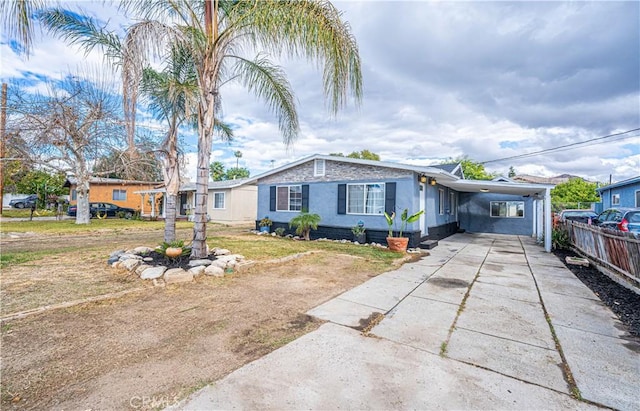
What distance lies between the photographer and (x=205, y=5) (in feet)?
18.6

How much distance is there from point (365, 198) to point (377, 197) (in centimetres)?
49

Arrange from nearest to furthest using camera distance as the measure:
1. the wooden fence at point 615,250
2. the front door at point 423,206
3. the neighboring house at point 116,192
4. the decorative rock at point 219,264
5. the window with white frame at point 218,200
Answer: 1. the wooden fence at point 615,250
2. the decorative rock at point 219,264
3. the front door at point 423,206
4. the window with white frame at point 218,200
5. the neighboring house at point 116,192

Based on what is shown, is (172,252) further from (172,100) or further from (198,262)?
(172,100)

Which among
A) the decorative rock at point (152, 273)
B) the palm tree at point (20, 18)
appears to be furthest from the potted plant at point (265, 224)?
the palm tree at point (20, 18)

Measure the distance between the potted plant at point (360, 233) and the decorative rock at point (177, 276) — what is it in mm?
6427

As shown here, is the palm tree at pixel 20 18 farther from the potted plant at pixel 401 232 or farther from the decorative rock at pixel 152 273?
the potted plant at pixel 401 232

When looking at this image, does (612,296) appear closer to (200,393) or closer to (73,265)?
(200,393)

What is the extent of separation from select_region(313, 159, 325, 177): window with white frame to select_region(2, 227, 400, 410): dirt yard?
6.57 metres

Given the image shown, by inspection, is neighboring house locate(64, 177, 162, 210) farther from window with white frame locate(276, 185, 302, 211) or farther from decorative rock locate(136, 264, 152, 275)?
decorative rock locate(136, 264, 152, 275)

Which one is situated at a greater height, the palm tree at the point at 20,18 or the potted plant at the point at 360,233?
the palm tree at the point at 20,18

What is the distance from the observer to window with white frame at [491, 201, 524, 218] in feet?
51.1

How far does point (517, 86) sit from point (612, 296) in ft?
41.6

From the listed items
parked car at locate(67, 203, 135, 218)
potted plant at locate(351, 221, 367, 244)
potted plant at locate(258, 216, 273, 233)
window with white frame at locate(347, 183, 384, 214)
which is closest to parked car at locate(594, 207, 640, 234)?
window with white frame at locate(347, 183, 384, 214)

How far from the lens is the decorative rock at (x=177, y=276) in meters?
5.12
